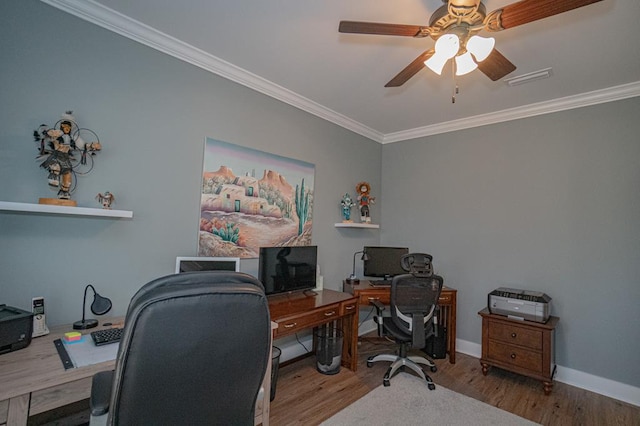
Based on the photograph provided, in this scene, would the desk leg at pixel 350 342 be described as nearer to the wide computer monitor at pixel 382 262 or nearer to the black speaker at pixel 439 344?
the wide computer monitor at pixel 382 262

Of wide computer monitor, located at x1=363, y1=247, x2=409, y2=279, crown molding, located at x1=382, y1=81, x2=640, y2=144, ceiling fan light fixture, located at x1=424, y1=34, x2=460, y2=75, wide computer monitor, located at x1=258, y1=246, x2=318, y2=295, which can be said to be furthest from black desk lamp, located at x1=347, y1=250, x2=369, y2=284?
ceiling fan light fixture, located at x1=424, y1=34, x2=460, y2=75

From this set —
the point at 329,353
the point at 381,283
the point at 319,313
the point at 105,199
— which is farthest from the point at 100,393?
the point at 381,283

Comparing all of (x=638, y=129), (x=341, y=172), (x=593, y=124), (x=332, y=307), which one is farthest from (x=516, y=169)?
(x=332, y=307)

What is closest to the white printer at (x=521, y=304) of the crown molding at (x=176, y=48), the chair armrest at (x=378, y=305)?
the chair armrest at (x=378, y=305)

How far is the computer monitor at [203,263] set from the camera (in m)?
2.14

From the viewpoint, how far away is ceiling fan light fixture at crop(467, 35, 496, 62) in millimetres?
1602

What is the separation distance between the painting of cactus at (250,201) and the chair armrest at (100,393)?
1.26 metres

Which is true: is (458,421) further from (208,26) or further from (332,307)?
(208,26)

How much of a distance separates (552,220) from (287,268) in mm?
2685

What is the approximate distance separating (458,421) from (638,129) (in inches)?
115

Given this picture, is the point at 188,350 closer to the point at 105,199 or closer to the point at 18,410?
the point at 18,410

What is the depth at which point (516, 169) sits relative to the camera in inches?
131

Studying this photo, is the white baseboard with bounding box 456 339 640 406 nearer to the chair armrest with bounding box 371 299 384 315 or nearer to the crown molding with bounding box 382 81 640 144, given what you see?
the chair armrest with bounding box 371 299 384 315

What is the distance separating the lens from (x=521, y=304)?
286cm
